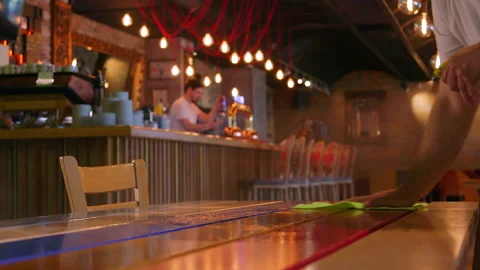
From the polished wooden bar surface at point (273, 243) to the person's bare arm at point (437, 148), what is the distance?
8.8 inches

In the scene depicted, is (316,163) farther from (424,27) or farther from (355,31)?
(424,27)

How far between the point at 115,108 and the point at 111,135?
272mm

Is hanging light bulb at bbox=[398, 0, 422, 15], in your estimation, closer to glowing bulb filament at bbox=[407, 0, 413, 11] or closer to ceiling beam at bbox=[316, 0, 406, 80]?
glowing bulb filament at bbox=[407, 0, 413, 11]

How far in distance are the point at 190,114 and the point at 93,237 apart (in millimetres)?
6093

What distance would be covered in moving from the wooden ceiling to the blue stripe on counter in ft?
22.7

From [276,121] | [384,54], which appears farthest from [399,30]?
[276,121]

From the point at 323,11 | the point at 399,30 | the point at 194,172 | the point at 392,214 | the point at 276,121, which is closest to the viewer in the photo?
the point at 392,214

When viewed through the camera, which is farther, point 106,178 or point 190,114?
point 190,114

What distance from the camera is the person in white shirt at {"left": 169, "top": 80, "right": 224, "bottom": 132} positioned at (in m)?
6.85

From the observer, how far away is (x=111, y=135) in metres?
4.15

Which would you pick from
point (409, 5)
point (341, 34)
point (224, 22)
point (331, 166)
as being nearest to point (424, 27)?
point (409, 5)

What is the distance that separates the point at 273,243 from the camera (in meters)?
0.89

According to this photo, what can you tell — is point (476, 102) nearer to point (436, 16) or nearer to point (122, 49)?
point (436, 16)

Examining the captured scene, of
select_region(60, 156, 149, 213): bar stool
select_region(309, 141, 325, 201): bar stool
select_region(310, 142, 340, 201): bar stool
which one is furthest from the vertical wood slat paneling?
select_region(310, 142, 340, 201): bar stool
